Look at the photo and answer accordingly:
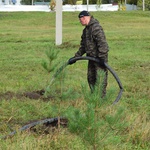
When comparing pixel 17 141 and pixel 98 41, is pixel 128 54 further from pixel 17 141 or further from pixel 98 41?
pixel 17 141

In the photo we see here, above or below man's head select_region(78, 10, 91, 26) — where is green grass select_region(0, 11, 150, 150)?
below

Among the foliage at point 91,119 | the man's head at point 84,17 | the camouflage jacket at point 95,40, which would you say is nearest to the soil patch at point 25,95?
the camouflage jacket at point 95,40

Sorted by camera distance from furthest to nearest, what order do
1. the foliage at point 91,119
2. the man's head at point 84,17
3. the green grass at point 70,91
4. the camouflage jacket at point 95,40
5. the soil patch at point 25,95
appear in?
1. the soil patch at point 25,95
2. the camouflage jacket at point 95,40
3. the man's head at point 84,17
4. the green grass at point 70,91
5. the foliage at point 91,119

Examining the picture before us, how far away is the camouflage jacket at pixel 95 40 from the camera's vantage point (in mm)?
6684

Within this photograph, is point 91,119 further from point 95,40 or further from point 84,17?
point 95,40

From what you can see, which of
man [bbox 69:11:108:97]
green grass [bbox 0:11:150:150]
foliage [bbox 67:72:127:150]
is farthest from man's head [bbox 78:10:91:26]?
foliage [bbox 67:72:127:150]

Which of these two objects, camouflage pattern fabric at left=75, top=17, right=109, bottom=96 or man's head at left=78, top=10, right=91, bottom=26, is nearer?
man's head at left=78, top=10, right=91, bottom=26

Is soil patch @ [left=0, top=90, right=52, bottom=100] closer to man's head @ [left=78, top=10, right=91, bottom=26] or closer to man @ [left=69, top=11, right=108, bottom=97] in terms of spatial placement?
man @ [left=69, top=11, right=108, bottom=97]

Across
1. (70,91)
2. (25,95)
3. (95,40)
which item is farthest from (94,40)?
(25,95)

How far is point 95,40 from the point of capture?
675 centimetres

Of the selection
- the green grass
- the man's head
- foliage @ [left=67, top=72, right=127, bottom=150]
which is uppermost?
the man's head

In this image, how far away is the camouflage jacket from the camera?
21.9ft

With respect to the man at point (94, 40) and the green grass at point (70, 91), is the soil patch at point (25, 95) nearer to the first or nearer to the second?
the green grass at point (70, 91)

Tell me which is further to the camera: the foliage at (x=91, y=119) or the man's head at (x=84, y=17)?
the man's head at (x=84, y=17)
